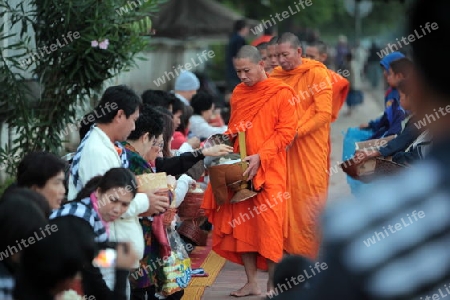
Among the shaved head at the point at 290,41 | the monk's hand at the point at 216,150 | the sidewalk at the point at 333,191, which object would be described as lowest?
the sidewalk at the point at 333,191

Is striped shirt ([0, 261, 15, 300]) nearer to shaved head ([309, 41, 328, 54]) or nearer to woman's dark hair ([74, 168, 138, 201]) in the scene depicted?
woman's dark hair ([74, 168, 138, 201])

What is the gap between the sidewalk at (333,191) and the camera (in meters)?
7.88

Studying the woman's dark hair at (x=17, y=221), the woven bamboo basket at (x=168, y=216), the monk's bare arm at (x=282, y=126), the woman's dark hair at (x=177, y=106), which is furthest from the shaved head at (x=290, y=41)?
the woman's dark hair at (x=17, y=221)

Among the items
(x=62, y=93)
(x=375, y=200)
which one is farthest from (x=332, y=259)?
(x=62, y=93)

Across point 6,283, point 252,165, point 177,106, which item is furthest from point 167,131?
point 6,283

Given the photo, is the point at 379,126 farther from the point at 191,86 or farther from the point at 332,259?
the point at 332,259

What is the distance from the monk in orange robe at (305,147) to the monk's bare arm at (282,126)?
441mm

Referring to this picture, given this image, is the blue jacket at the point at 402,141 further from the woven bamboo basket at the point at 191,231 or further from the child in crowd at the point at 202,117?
the child in crowd at the point at 202,117

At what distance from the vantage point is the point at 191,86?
11523mm

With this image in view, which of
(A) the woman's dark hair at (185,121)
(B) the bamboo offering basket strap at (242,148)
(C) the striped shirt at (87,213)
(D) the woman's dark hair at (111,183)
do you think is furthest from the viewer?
(A) the woman's dark hair at (185,121)

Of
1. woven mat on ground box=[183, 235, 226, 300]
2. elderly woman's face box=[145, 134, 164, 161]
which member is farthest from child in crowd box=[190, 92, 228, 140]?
elderly woman's face box=[145, 134, 164, 161]

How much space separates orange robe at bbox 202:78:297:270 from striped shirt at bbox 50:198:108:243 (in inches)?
105

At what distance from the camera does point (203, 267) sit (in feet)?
29.3

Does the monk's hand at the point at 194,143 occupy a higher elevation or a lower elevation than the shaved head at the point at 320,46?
higher
